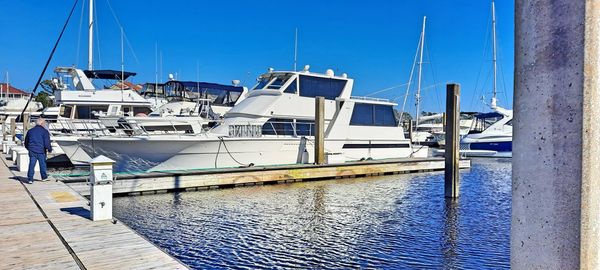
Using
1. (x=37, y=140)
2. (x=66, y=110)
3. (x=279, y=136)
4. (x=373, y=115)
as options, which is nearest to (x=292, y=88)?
(x=279, y=136)

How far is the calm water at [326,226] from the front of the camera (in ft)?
22.9

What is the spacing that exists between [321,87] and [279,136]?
3287 millimetres

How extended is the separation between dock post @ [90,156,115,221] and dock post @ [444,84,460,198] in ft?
31.7

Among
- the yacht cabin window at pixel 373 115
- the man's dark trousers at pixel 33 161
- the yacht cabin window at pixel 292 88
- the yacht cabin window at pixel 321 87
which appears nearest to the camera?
the man's dark trousers at pixel 33 161

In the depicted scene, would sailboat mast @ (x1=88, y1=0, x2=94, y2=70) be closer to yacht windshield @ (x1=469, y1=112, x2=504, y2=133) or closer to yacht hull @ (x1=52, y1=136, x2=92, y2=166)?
yacht hull @ (x1=52, y1=136, x2=92, y2=166)

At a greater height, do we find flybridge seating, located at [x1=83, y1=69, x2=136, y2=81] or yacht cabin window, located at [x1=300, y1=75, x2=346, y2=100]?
flybridge seating, located at [x1=83, y1=69, x2=136, y2=81]

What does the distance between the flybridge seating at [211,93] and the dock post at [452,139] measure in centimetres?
1395

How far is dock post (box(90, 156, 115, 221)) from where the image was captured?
19.7ft

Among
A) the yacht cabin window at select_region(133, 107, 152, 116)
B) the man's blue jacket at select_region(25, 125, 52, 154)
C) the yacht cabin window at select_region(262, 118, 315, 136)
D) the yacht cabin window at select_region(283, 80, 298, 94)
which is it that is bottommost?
the man's blue jacket at select_region(25, 125, 52, 154)

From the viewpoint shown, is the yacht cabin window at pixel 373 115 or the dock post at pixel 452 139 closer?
the dock post at pixel 452 139

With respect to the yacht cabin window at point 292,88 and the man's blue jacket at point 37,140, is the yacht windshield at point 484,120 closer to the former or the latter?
the yacht cabin window at point 292,88

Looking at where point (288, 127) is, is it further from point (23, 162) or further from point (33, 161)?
point (33, 161)

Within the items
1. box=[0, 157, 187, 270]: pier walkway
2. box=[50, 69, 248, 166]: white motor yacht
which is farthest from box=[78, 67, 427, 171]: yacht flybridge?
box=[0, 157, 187, 270]: pier walkway

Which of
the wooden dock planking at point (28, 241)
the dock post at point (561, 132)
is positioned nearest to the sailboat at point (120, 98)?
the wooden dock planking at point (28, 241)
